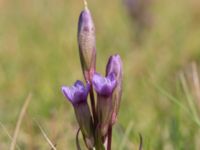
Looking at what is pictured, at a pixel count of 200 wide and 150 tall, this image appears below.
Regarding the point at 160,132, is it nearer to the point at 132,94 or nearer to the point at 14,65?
the point at 132,94

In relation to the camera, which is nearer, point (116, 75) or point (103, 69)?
point (116, 75)

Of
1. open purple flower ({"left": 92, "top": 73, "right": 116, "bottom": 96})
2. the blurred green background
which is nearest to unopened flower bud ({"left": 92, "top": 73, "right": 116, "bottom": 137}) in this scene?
open purple flower ({"left": 92, "top": 73, "right": 116, "bottom": 96})

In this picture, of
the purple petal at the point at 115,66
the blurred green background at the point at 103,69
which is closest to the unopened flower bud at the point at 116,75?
the purple petal at the point at 115,66

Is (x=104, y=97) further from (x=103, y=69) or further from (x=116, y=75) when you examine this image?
(x=103, y=69)

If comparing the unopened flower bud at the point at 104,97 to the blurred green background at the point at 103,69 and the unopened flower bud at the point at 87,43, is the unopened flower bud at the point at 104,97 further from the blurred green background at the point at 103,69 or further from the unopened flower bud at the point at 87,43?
the blurred green background at the point at 103,69

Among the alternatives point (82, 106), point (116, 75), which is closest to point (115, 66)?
point (116, 75)
